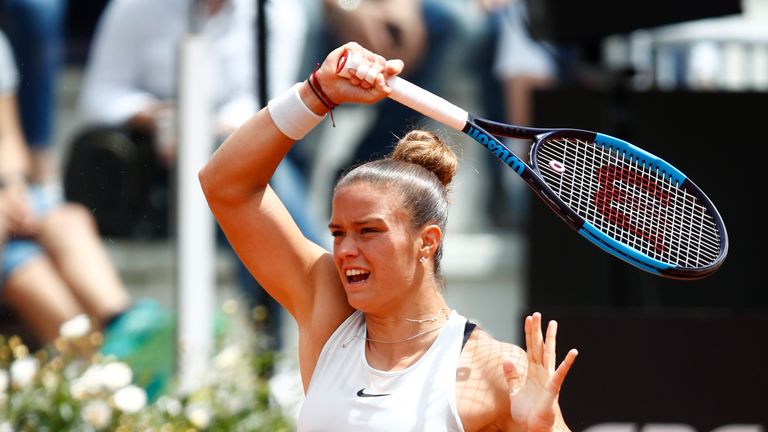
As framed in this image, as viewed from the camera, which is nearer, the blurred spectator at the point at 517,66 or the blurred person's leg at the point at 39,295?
the blurred person's leg at the point at 39,295

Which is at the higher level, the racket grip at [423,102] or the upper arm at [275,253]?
the racket grip at [423,102]

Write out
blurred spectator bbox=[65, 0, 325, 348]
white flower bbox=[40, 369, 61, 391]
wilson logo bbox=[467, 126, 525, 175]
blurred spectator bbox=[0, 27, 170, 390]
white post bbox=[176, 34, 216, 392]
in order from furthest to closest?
blurred spectator bbox=[65, 0, 325, 348] → blurred spectator bbox=[0, 27, 170, 390] → white post bbox=[176, 34, 216, 392] → white flower bbox=[40, 369, 61, 391] → wilson logo bbox=[467, 126, 525, 175]

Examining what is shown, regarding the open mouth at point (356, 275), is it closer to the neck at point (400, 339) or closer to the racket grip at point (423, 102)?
the neck at point (400, 339)

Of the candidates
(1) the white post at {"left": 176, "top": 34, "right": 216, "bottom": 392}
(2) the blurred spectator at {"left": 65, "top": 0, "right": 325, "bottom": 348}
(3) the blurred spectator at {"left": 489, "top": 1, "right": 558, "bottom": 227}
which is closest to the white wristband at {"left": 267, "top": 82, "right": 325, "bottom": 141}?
(1) the white post at {"left": 176, "top": 34, "right": 216, "bottom": 392}

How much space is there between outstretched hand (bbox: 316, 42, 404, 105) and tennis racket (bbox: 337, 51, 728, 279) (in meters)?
0.01

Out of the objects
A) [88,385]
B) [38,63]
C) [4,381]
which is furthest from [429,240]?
[38,63]

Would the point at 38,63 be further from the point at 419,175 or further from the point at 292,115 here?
the point at 419,175

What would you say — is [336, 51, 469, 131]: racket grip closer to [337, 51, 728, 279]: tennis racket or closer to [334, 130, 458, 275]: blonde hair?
[337, 51, 728, 279]: tennis racket

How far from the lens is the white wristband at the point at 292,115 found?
9.12 ft

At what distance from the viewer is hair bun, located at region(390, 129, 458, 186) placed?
2.88m

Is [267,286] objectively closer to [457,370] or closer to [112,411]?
[457,370]

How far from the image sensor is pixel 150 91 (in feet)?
18.1

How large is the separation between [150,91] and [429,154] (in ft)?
9.48

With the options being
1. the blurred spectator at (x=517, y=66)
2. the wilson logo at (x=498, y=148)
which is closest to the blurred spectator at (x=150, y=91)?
the blurred spectator at (x=517, y=66)
